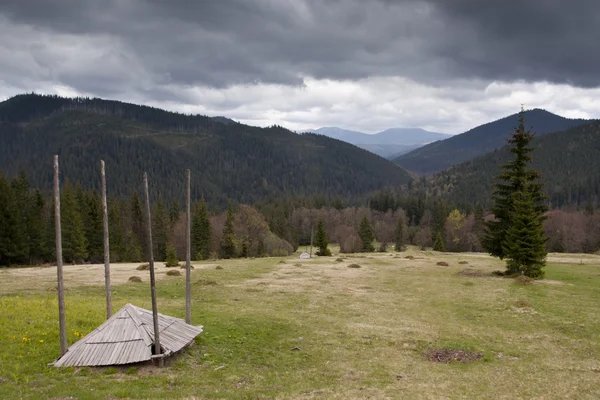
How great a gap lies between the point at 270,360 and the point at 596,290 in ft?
118

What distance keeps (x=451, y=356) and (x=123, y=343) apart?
53.9ft

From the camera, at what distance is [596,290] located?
39.6m

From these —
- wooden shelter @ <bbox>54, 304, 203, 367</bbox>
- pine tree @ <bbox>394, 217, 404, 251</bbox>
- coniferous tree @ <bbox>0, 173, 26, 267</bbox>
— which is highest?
coniferous tree @ <bbox>0, 173, 26, 267</bbox>

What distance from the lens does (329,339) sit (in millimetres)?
24391

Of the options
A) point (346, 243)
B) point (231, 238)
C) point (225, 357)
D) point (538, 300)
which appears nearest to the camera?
point (225, 357)

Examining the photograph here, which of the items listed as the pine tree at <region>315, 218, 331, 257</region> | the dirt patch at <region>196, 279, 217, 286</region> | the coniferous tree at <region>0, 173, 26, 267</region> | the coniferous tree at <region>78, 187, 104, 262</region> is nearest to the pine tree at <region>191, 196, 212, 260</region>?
the coniferous tree at <region>78, 187, 104, 262</region>

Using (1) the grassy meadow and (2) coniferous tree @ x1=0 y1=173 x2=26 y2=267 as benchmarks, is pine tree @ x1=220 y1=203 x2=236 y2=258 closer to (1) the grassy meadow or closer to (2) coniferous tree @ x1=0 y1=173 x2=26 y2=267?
(2) coniferous tree @ x1=0 y1=173 x2=26 y2=267

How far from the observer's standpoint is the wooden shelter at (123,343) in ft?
57.3

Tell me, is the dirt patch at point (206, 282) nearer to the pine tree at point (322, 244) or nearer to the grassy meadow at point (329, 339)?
the grassy meadow at point (329, 339)

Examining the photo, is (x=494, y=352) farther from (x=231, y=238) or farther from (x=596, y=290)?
(x=231, y=238)

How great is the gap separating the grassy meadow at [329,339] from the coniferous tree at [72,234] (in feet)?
119

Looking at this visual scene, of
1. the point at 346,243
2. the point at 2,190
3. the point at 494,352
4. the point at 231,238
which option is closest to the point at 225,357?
the point at 494,352

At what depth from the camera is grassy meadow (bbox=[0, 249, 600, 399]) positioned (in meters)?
16.4

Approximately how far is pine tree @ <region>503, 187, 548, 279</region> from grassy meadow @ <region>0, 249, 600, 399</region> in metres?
2.82
